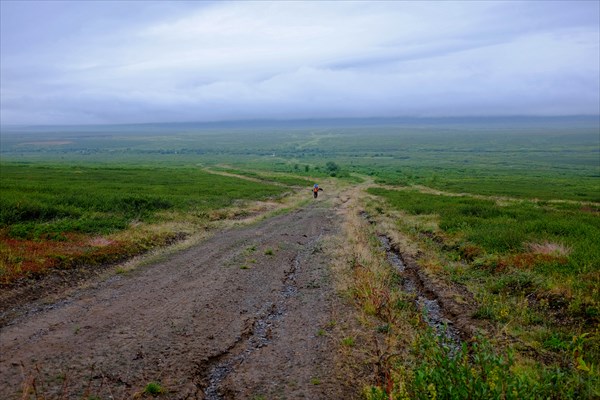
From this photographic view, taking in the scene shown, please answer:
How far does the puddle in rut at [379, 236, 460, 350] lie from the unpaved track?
10.8 feet

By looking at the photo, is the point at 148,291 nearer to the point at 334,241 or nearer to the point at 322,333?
the point at 322,333

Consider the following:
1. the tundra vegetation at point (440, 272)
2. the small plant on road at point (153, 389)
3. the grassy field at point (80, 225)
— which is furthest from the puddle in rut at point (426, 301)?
the grassy field at point (80, 225)

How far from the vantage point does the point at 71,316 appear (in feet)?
40.5

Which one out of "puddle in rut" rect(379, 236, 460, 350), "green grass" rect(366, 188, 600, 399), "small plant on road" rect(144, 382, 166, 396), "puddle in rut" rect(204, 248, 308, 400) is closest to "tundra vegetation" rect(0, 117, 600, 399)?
"green grass" rect(366, 188, 600, 399)

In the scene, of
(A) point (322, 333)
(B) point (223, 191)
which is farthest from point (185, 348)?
(B) point (223, 191)

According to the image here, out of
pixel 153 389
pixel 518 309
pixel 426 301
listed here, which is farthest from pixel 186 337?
pixel 518 309

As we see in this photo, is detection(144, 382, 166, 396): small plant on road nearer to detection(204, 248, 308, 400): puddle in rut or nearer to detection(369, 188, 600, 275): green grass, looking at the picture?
detection(204, 248, 308, 400): puddle in rut

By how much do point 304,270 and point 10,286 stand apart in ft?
37.8

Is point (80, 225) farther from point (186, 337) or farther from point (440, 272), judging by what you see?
point (440, 272)

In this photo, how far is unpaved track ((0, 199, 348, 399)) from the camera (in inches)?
351

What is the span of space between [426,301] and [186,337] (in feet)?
28.6

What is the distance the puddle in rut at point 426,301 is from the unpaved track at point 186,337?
3.28 metres

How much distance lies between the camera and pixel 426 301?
48.4 feet

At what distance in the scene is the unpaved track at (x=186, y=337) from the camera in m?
8.91
